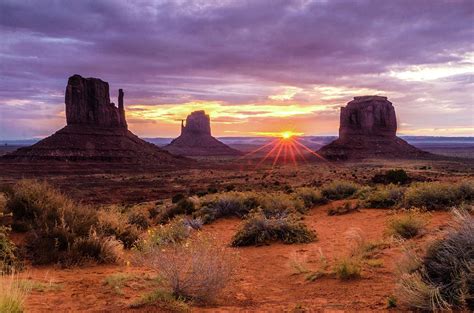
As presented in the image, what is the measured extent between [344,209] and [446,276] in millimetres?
11493

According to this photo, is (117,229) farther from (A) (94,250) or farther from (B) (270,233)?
(B) (270,233)

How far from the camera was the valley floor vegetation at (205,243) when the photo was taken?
18.0 ft

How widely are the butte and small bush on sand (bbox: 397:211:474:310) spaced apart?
94.7 m

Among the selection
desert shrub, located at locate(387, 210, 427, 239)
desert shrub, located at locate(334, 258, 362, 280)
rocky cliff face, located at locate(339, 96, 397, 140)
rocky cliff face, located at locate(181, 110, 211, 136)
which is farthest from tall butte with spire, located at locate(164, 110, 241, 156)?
desert shrub, located at locate(334, 258, 362, 280)

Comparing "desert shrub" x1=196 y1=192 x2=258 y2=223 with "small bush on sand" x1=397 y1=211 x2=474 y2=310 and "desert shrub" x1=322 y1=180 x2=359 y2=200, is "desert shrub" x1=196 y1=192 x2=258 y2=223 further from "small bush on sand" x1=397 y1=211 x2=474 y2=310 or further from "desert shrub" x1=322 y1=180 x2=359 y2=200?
"small bush on sand" x1=397 y1=211 x2=474 y2=310

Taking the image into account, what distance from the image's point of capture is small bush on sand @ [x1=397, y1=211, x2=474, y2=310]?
506 centimetres

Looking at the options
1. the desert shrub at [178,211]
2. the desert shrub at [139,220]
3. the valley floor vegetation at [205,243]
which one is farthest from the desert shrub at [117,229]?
the desert shrub at [178,211]

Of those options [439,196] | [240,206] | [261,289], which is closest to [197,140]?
[240,206]

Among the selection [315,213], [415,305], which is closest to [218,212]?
[315,213]

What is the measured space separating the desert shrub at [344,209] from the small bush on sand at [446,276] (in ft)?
34.6

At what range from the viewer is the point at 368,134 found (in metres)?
114

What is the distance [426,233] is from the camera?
374 inches

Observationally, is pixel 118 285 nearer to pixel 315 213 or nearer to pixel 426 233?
pixel 426 233

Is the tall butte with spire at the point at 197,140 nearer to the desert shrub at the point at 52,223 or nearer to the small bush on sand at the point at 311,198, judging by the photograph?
the small bush on sand at the point at 311,198
